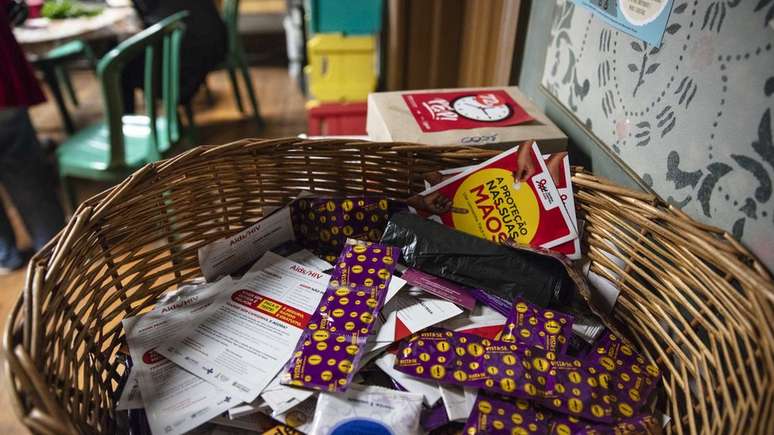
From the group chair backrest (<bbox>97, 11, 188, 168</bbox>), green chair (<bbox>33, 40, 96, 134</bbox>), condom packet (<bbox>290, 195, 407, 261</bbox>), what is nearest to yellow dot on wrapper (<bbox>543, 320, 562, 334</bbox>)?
condom packet (<bbox>290, 195, 407, 261</bbox>)

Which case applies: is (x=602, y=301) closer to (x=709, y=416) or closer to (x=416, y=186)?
(x=709, y=416)

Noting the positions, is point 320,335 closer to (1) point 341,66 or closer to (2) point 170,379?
(2) point 170,379

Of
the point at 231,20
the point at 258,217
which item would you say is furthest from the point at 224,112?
the point at 258,217

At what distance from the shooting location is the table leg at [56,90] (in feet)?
7.84

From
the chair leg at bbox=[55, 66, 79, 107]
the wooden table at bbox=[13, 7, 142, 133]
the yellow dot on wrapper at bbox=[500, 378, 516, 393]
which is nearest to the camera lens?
the yellow dot on wrapper at bbox=[500, 378, 516, 393]

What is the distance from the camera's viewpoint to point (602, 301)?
30.3 inches

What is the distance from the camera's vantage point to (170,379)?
26.2 inches

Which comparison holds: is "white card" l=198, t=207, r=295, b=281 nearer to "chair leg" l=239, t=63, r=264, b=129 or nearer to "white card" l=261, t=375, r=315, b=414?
"white card" l=261, t=375, r=315, b=414

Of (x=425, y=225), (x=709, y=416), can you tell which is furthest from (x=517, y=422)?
(x=425, y=225)

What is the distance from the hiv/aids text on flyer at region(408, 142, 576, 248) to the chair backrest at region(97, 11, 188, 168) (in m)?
1.01

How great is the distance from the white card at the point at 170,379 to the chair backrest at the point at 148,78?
0.90 metres

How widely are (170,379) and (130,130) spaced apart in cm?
140

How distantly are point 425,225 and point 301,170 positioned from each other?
0.24m

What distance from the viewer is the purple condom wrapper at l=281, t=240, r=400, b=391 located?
63 centimetres
